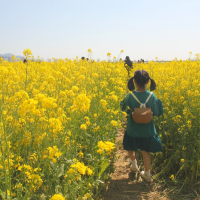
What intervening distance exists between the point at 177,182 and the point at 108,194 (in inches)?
35.9

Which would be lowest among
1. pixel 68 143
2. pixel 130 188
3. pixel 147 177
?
pixel 130 188

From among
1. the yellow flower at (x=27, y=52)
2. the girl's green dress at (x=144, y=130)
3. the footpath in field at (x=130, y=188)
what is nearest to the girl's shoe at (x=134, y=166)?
the footpath in field at (x=130, y=188)

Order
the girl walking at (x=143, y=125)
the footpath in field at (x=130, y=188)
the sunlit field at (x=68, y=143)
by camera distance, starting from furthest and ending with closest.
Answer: the girl walking at (x=143, y=125), the footpath in field at (x=130, y=188), the sunlit field at (x=68, y=143)

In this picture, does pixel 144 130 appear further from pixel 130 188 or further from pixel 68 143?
pixel 68 143

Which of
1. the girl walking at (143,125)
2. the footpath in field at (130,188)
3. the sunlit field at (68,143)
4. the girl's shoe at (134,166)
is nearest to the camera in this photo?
the sunlit field at (68,143)

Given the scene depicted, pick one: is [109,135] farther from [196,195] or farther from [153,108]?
[196,195]


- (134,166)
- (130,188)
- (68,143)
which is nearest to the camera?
(68,143)

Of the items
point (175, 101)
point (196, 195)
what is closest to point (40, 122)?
point (196, 195)

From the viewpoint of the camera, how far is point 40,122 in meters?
2.12

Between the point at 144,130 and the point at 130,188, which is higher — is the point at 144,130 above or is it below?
above

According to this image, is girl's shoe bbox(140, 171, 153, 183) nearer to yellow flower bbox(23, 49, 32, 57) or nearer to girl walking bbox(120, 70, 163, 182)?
girl walking bbox(120, 70, 163, 182)

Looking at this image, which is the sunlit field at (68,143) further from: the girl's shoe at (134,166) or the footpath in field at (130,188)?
the girl's shoe at (134,166)

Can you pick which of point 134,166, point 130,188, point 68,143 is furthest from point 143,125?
point 68,143

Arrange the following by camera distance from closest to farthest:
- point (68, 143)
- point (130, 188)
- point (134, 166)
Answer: point (68, 143) < point (130, 188) < point (134, 166)
